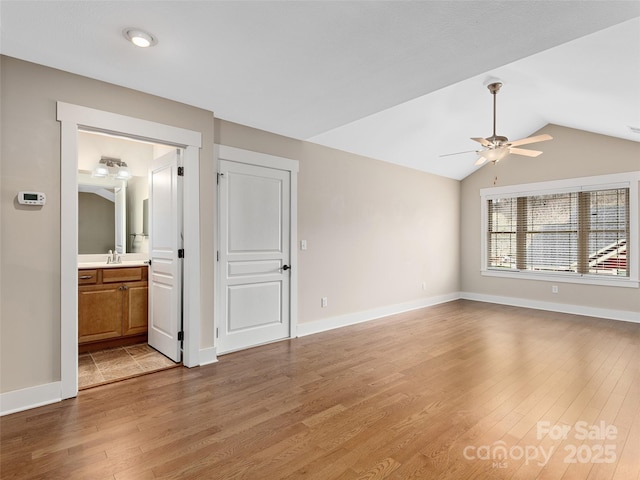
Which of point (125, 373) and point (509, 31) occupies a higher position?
point (509, 31)

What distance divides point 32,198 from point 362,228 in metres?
3.97

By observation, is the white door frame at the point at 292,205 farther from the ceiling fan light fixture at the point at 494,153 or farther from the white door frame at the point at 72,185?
the ceiling fan light fixture at the point at 494,153

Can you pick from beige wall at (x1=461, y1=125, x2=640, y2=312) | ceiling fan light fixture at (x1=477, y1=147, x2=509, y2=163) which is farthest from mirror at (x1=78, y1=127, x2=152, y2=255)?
beige wall at (x1=461, y1=125, x2=640, y2=312)

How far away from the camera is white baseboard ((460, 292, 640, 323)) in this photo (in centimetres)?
539

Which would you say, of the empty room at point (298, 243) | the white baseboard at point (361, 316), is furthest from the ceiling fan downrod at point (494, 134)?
the white baseboard at point (361, 316)

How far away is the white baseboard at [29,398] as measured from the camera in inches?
96.0

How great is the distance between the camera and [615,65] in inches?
121

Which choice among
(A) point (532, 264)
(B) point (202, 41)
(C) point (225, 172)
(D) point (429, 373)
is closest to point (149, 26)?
(B) point (202, 41)

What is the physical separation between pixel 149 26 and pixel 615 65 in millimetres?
3838

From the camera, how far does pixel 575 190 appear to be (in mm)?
5867

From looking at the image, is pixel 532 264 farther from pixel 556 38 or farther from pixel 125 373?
pixel 125 373

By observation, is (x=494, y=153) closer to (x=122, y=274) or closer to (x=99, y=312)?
(x=122, y=274)

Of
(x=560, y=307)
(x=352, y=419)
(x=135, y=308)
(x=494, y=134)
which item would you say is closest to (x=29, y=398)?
(x=135, y=308)

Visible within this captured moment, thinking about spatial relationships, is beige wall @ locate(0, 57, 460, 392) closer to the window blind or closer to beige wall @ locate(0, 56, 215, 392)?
beige wall @ locate(0, 56, 215, 392)
